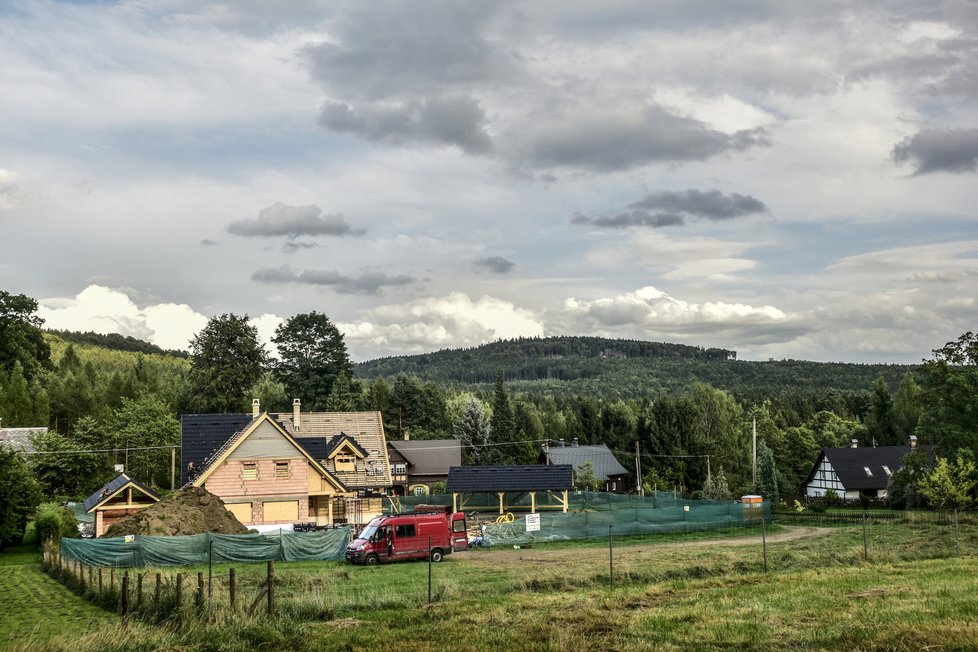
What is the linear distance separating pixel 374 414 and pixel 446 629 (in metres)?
46.8

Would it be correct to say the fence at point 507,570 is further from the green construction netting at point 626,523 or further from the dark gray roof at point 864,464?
Answer: the dark gray roof at point 864,464

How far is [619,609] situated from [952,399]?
1742 inches

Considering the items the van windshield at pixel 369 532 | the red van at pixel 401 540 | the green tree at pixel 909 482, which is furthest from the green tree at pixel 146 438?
the green tree at pixel 909 482

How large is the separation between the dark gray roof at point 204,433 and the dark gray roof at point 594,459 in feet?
130

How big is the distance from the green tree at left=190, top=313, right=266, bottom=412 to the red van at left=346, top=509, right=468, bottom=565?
177 ft

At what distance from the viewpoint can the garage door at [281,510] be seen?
49125mm

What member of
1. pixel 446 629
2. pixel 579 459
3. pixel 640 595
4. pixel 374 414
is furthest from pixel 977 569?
pixel 579 459

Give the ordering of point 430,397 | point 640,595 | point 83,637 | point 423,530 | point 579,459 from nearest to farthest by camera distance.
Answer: point 83,637
point 640,595
point 423,530
point 579,459
point 430,397

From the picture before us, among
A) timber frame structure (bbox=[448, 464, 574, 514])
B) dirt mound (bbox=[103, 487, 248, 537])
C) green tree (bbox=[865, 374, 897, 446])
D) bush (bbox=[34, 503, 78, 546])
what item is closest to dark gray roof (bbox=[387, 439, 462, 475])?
timber frame structure (bbox=[448, 464, 574, 514])

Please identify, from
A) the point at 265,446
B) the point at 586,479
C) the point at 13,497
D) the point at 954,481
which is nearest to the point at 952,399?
the point at 954,481

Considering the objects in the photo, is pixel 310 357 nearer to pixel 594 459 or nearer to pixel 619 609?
pixel 594 459

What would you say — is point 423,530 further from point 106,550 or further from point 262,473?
point 262,473

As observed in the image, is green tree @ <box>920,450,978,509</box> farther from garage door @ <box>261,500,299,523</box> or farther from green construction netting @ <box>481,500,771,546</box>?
garage door @ <box>261,500,299,523</box>

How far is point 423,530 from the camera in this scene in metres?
35.8
